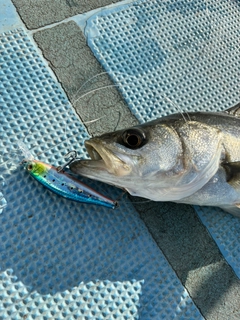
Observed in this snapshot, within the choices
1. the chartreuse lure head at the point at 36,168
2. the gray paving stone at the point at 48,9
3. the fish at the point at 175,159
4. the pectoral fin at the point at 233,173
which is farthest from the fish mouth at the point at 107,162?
the gray paving stone at the point at 48,9


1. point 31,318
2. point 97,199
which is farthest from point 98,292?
→ point 97,199

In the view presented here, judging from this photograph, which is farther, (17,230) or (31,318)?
(17,230)

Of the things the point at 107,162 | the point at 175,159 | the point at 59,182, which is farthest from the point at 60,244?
the point at 175,159

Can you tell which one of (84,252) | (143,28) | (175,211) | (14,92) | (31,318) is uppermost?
(143,28)

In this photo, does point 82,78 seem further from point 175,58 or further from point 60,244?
point 60,244

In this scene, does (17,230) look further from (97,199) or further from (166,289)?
(166,289)

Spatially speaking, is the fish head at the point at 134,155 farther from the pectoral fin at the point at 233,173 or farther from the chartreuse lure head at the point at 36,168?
the pectoral fin at the point at 233,173

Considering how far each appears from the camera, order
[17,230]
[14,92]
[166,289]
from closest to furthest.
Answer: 1. [17,230]
2. [166,289]
3. [14,92]
